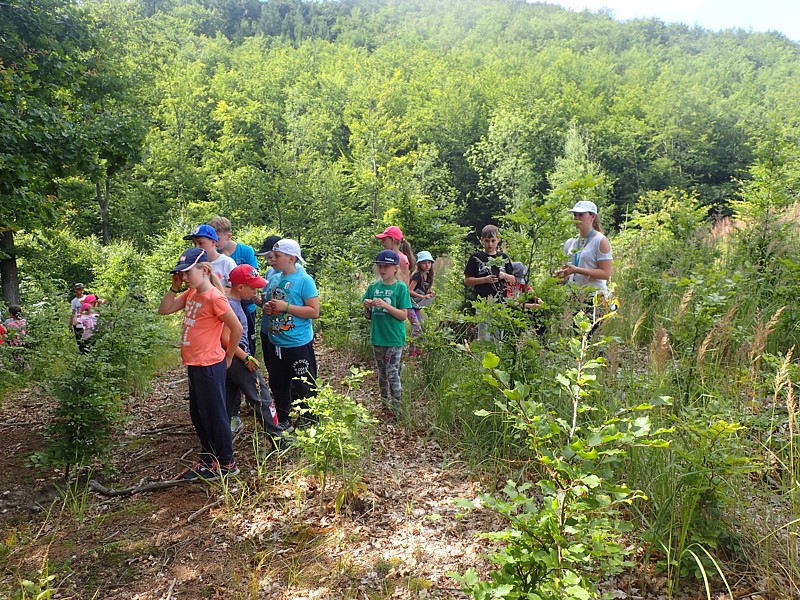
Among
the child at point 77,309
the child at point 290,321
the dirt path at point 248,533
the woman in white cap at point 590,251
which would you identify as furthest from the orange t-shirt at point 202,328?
the child at point 77,309

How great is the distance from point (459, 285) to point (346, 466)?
487 cm

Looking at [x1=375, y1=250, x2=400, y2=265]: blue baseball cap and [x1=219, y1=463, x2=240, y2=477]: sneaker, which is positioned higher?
[x1=375, y1=250, x2=400, y2=265]: blue baseball cap

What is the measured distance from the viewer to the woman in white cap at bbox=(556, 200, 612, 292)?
4.29 metres

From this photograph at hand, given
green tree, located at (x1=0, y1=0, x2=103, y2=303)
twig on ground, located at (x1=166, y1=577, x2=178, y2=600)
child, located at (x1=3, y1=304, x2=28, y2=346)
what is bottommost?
twig on ground, located at (x1=166, y1=577, x2=178, y2=600)

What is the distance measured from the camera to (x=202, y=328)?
144 inches

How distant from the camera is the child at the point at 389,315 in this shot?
456cm

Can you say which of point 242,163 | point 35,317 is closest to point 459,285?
point 35,317

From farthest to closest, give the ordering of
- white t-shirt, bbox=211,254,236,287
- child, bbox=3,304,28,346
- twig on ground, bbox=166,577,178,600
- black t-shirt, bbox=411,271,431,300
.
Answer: child, bbox=3,304,28,346, black t-shirt, bbox=411,271,431,300, white t-shirt, bbox=211,254,236,287, twig on ground, bbox=166,577,178,600

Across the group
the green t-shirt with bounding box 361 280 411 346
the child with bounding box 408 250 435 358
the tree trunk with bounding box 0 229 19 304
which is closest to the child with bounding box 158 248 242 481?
the green t-shirt with bounding box 361 280 411 346

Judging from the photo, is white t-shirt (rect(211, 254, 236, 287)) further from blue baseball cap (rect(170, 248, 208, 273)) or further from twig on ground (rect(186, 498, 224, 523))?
twig on ground (rect(186, 498, 224, 523))

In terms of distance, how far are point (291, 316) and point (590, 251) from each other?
2.51 metres

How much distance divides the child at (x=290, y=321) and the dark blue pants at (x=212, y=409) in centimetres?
53

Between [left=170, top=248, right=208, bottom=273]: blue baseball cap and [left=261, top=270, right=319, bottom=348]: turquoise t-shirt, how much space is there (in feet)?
2.20

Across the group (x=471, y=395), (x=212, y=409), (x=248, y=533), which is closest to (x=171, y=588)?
(x=248, y=533)
